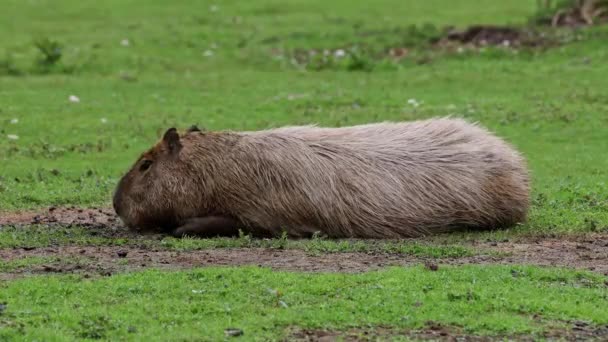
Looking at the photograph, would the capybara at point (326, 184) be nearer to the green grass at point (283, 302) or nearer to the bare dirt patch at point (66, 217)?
the bare dirt patch at point (66, 217)

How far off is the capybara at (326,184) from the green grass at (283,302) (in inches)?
67.5

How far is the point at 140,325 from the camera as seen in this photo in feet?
22.8

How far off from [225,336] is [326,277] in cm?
147

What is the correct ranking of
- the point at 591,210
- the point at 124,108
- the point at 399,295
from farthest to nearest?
the point at 124,108 < the point at 591,210 < the point at 399,295

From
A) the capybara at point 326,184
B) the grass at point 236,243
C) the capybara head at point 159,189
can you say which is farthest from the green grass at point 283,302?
the capybara head at point 159,189

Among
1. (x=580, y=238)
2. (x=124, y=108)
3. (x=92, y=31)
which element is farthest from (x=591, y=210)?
(x=92, y=31)

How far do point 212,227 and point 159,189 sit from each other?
662 millimetres

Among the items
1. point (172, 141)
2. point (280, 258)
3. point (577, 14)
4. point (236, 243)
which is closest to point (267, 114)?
point (172, 141)

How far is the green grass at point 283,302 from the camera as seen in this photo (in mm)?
6957

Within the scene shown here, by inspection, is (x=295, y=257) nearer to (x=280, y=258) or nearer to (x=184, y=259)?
(x=280, y=258)

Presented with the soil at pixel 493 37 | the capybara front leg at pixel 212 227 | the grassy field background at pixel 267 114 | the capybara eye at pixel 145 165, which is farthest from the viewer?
the soil at pixel 493 37

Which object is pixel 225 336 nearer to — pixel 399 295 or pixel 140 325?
pixel 140 325

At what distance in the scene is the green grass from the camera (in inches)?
274

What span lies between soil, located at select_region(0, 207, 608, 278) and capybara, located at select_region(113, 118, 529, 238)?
0.51 meters
